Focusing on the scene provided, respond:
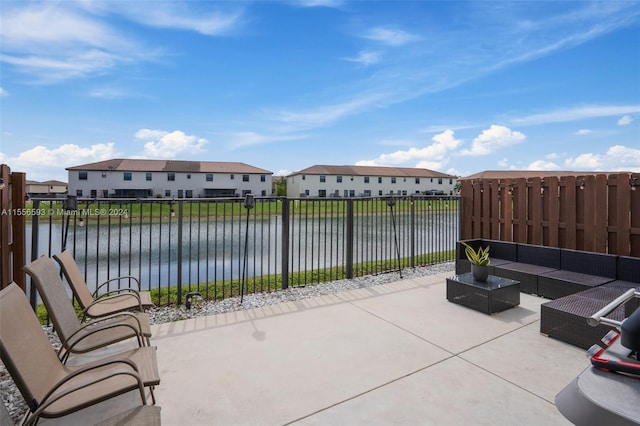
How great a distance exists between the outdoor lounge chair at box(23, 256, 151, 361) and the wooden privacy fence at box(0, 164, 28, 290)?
1.09m

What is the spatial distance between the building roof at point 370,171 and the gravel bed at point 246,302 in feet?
151

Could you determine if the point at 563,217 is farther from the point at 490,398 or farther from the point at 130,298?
the point at 130,298

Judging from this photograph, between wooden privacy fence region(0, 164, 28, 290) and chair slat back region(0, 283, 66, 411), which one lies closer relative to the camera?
chair slat back region(0, 283, 66, 411)

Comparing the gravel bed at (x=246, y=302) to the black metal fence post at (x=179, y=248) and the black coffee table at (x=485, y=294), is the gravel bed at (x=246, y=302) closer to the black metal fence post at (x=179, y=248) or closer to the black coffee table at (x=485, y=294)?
the black metal fence post at (x=179, y=248)

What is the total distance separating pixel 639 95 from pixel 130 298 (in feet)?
27.9

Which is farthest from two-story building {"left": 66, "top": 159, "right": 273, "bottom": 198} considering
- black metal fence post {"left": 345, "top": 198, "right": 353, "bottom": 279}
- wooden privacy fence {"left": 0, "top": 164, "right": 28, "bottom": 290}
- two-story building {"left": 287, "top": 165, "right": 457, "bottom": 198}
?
wooden privacy fence {"left": 0, "top": 164, "right": 28, "bottom": 290}

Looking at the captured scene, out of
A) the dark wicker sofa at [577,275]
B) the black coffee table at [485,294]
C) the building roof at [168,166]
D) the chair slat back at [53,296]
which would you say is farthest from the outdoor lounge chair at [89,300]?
the building roof at [168,166]

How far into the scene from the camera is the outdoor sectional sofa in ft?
10.1

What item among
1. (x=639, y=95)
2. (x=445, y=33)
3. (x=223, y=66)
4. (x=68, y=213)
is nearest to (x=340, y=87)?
(x=223, y=66)

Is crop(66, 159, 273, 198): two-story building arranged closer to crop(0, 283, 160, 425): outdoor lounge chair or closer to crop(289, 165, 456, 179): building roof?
crop(289, 165, 456, 179): building roof

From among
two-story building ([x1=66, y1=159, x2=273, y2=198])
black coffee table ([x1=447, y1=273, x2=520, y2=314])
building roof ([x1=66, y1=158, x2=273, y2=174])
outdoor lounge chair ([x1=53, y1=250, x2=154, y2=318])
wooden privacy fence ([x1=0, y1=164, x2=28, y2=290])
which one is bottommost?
black coffee table ([x1=447, y1=273, x2=520, y2=314])

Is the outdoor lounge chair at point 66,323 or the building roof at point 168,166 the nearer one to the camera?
the outdoor lounge chair at point 66,323

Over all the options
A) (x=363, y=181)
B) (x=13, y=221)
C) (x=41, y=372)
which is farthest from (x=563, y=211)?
(x=363, y=181)

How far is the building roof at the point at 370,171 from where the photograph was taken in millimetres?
53141
